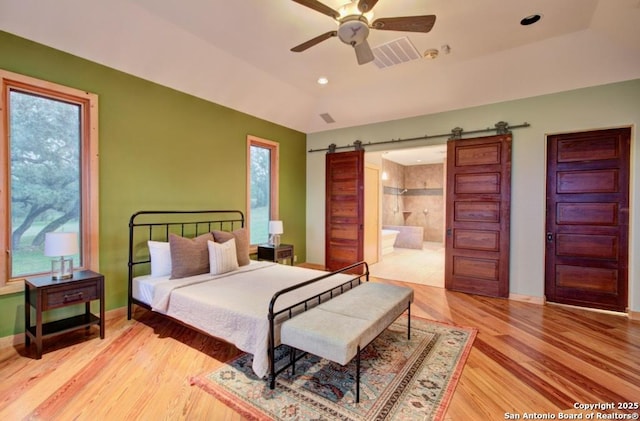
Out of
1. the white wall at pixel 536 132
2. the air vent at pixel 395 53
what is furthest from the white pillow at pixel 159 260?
the white wall at pixel 536 132

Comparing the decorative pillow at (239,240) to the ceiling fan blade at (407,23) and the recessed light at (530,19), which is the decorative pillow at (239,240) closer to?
the ceiling fan blade at (407,23)

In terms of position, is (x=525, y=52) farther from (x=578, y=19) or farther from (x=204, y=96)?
(x=204, y=96)

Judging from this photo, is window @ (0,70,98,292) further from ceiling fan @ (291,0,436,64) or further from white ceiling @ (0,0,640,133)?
ceiling fan @ (291,0,436,64)

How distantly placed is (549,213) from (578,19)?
7.80 feet

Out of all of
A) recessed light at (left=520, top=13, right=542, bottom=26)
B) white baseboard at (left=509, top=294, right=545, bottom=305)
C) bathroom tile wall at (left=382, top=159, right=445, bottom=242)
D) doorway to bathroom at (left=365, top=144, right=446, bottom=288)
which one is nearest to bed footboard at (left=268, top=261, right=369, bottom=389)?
white baseboard at (left=509, top=294, right=545, bottom=305)

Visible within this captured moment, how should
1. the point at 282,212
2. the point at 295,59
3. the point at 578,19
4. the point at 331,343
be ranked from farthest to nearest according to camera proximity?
the point at 282,212 → the point at 295,59 → the point at 578,19 → the point at 331,343

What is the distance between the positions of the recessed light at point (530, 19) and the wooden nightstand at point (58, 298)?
5.02 meters

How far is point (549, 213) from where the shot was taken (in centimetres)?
415

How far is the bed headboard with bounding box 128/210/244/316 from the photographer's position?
3545mm

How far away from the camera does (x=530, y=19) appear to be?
3.02 meters

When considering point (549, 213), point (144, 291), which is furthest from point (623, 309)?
point (144, 291)

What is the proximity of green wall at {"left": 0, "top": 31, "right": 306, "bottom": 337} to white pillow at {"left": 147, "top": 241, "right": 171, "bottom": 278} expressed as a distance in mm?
412

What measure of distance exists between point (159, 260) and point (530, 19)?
4765mm

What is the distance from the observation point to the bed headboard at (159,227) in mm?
3545
